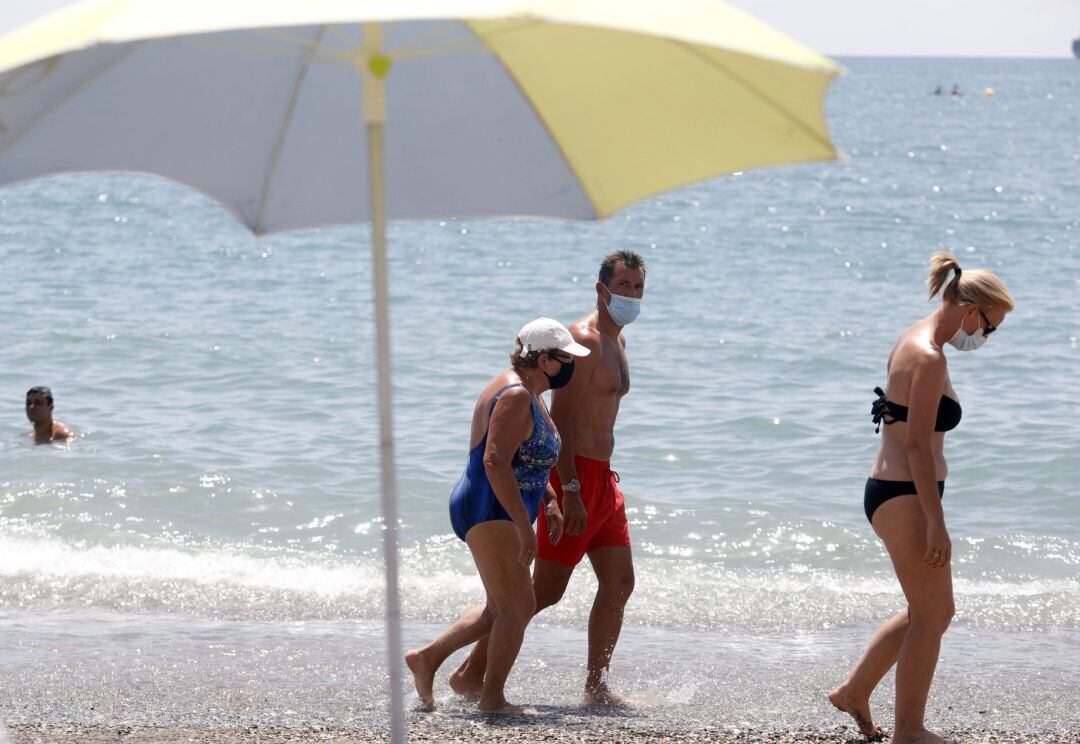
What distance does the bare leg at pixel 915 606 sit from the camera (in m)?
4.58

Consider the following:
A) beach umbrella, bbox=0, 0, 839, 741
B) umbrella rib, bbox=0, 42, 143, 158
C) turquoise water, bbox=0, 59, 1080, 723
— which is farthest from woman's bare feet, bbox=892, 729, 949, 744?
umbrella rib, bbox=0, 42, 143, 158

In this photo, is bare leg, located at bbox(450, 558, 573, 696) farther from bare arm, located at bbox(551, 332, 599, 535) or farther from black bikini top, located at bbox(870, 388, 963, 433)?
black bikini top, located at bbox(870, 388, 963, 433)

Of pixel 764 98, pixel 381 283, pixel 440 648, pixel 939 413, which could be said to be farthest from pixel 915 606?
pixel 381 283

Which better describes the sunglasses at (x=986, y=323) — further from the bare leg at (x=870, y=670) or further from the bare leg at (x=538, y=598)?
the bare leg at (x=538, y=598)

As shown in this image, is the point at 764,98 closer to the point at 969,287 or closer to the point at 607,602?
the point at 969,287

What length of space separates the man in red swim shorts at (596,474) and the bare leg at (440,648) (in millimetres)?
119

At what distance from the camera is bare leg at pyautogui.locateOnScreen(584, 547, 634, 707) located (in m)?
5.59

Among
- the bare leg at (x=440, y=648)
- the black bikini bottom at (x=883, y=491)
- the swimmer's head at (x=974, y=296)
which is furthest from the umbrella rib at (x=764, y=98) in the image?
the bare leg at (x=440, y=648)

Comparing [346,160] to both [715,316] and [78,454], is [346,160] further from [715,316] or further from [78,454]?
[715,316]

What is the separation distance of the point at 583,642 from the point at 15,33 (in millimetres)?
4582

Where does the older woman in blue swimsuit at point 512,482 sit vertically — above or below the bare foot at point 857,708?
above

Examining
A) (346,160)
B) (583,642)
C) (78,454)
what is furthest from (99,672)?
(78,454)

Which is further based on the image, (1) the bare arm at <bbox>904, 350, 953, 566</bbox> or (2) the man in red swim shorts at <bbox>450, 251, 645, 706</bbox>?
(2) the man in red swim shorts at <bbox>450, 251, 645, 706</bbox>

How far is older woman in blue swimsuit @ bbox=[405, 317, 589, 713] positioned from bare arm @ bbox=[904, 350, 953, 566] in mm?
1221
